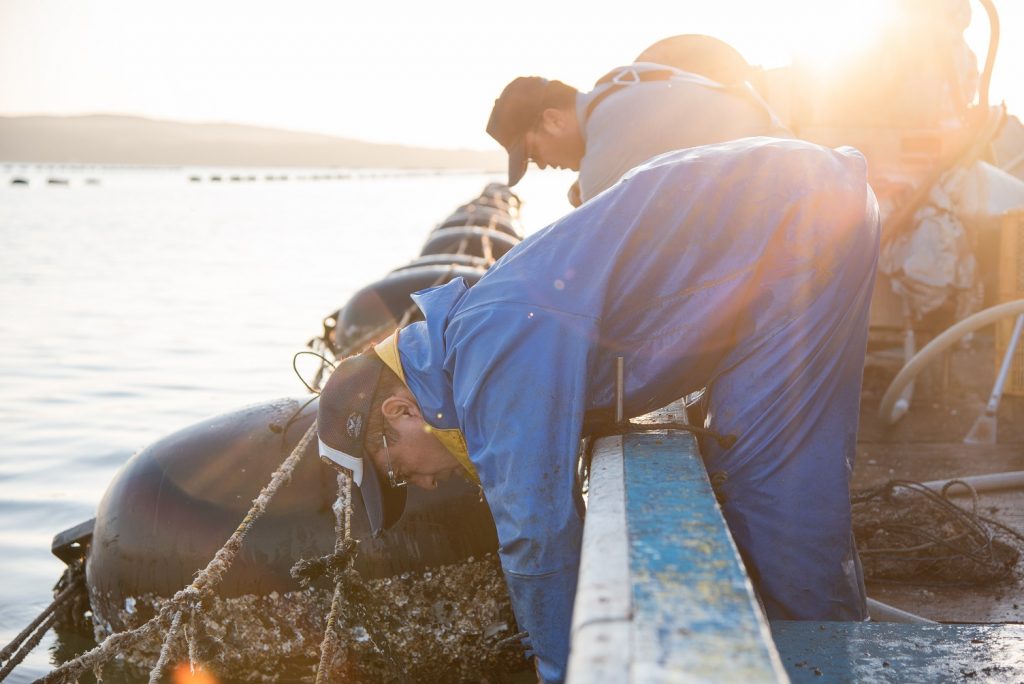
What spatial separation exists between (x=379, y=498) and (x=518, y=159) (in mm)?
2411

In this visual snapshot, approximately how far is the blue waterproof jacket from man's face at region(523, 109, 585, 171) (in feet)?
7.04

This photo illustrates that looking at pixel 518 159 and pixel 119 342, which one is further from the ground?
pixel 518 159

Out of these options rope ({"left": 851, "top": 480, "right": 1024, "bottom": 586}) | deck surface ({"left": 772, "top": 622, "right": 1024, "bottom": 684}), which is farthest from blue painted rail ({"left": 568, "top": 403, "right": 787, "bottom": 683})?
rope ({"left": 851, "top": 480, "right": 1024, "bottom": 586})

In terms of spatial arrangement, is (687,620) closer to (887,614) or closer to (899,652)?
(899,652)

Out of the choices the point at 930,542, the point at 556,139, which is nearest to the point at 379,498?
the point at 556,139

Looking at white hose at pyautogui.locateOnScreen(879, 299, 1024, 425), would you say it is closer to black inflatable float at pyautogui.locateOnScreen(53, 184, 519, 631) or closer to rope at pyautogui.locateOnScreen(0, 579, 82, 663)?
black inflatable float at pyautogui.locateOnScreen(53, 184, 519, 631)

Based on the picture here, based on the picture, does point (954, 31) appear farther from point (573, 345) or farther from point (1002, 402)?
point (573, 345)

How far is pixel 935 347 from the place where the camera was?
6543 millimetres

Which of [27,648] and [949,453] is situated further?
[949,453]

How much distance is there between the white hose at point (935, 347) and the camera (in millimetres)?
6203

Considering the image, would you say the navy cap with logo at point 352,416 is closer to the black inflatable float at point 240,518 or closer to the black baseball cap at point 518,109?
the black inflatable float at point 240,518

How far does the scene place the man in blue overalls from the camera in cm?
260

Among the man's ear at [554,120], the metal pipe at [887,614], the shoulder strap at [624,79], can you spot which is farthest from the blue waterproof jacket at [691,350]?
the man's ear at [554,120]

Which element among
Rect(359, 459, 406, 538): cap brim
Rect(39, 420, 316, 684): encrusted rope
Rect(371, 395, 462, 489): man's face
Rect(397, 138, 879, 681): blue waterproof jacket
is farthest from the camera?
Rect(39, 420, 316, 684): encrusted rope
